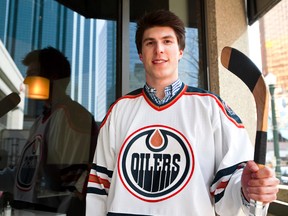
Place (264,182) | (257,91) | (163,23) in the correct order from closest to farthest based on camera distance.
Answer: (264,182) < (257,91) < (163,23)

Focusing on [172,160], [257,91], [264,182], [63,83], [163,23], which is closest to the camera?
[264,182]

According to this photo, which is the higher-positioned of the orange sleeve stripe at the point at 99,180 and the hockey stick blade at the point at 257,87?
the hockey stick blade at the point at 257,87

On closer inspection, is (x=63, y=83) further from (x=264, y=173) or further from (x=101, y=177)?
(x=264, y=173)

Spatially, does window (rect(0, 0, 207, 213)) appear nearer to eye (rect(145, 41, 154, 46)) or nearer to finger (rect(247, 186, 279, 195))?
eye (rect(145, 41, 154, 46))

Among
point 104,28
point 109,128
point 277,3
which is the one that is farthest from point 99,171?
point 277,3

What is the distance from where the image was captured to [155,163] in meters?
0.98

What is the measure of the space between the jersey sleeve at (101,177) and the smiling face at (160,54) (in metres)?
0.26

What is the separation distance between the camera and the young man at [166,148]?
0.92m

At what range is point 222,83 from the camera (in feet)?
5.89

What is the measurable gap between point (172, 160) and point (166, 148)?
47mm

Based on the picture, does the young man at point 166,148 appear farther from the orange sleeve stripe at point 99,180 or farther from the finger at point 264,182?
the finger at point 264,182

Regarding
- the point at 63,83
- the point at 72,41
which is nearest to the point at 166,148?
the point at 63,83

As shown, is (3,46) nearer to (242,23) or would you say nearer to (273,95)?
(242,23)

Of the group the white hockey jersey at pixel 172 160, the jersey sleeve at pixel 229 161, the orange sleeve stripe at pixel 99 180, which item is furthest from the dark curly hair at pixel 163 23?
the orange sleeve stripe at pixel 99 180
